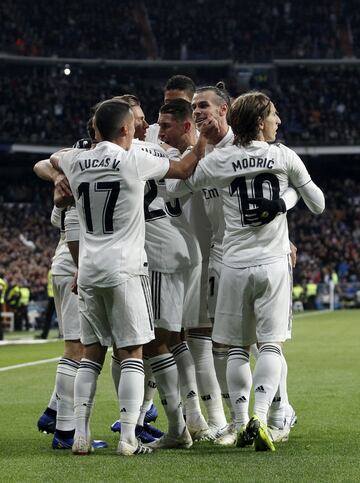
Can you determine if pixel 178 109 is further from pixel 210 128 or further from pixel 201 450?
pixel 201 450

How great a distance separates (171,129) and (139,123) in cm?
43

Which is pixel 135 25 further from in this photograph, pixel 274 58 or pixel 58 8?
pixel 274 58

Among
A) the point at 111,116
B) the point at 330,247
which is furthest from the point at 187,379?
the point at 330,247

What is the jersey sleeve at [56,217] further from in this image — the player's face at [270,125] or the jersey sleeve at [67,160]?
the player's face at [270,125]

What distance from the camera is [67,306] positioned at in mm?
7508

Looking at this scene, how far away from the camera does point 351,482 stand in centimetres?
526

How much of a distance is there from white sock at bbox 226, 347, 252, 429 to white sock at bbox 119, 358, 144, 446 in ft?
2.04

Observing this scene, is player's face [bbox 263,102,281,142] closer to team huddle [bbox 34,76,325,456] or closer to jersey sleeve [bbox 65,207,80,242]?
team huddle [bbox 34,76,325,456]

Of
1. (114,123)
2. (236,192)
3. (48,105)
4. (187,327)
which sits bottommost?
(187,327)

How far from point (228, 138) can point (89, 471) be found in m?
2.66

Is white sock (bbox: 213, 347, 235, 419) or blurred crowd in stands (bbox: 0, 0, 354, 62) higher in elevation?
blurred crowd in stands (bbox: 0, 0, 354, 62)

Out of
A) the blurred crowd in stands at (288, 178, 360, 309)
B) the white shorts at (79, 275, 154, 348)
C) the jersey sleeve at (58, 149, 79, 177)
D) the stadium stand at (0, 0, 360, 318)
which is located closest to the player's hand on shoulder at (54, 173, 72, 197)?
the jersey sleeve at (58, 149, 79, 177)

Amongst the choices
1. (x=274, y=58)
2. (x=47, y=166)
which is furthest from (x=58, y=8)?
(x=47, y=166)

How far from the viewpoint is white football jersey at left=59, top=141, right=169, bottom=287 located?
21.0 ft
